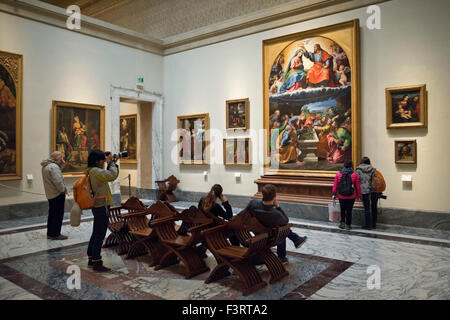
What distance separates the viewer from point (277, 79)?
11.1 m

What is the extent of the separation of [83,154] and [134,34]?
4.89 metres

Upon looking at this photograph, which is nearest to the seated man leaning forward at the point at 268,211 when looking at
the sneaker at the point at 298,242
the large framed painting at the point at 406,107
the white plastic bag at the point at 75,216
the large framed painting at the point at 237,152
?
the sneaker at the point at 298,242

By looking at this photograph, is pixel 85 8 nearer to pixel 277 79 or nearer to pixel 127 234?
pixel 277 79

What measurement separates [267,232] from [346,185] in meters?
4.21

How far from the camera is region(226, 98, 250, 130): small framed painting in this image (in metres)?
11.9

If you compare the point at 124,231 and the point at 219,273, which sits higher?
the point at 124,231

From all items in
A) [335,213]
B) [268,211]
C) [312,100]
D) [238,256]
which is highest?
[312,100]

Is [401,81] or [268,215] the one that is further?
[401,81]

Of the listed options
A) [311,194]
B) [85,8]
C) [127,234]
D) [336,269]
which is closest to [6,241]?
[127,234]

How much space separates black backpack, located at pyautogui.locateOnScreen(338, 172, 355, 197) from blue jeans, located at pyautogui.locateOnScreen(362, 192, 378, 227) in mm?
539

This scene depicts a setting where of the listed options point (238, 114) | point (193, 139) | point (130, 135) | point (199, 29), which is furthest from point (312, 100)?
point (130, 135)

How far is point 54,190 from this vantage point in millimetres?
7484

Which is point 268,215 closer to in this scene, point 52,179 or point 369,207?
point 369,207

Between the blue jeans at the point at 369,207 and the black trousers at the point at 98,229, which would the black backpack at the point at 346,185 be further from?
the black trousers at the point at 98,229
